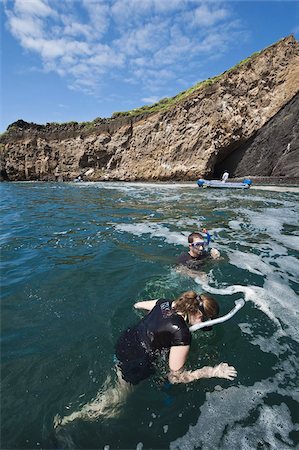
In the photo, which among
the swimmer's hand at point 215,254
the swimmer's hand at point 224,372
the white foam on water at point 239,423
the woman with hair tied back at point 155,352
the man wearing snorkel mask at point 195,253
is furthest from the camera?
the swimmer's hand at point 215,254

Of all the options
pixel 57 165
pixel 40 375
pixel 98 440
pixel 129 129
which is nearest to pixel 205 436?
pixel 98 440

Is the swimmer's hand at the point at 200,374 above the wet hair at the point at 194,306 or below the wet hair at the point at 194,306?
below

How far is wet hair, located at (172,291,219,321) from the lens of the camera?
3.17 m

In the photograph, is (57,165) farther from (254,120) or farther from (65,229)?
(65,229)

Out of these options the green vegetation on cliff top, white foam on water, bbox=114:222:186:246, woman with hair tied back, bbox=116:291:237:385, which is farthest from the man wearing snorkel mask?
the green vegetation on cliff top

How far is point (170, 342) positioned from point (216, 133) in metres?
28.8

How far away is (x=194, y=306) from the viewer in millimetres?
3195

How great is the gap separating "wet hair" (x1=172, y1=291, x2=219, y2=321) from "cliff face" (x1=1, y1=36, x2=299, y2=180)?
24932mm

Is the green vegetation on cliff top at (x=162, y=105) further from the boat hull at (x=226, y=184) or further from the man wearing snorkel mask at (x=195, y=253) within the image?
the man wearing snorkel mask at (x=195, y=253)

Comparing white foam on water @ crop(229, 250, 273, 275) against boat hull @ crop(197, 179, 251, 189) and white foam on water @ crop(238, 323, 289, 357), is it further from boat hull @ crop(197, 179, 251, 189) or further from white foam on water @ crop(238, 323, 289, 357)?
boat hull @ crop(197, 179, 251, 189)

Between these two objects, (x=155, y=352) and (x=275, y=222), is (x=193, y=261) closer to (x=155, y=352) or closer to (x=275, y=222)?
(x=155, y=352)

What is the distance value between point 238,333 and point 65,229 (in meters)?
6.99

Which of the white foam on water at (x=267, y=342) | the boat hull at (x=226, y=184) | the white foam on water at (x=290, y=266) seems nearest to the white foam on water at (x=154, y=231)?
the white foam on water at (x=290, y=266)

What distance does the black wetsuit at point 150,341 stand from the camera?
297 cm
